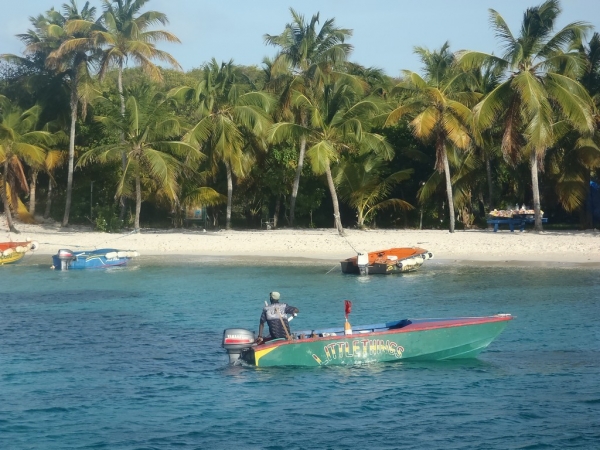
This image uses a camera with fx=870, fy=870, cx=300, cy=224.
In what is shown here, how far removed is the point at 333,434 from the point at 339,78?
1256 inches

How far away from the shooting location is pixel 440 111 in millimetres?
39312

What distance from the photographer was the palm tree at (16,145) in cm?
4216

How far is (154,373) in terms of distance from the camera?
705 inches

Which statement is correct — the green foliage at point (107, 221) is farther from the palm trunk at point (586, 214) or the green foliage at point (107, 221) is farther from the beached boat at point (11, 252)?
the palm trunk at point (586, 214)

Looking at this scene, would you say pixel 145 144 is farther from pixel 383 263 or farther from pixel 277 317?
pixel 277 317

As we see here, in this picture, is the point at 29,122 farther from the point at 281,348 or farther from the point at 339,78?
the point at 281,348

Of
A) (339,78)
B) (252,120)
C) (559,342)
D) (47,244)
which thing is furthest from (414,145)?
(559,342)

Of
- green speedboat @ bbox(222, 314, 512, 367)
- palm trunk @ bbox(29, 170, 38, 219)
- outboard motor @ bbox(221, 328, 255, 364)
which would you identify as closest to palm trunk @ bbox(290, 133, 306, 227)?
palm trunk @ bbox(29, 170, 38, 219)

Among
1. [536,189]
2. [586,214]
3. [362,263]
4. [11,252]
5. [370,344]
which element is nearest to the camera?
[370,344]

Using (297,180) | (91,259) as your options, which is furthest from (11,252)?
(297,180)

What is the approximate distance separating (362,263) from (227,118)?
14.4 metres

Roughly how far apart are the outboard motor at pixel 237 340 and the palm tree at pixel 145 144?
2369 centimetres

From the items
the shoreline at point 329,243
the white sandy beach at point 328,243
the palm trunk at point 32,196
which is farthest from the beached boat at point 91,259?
the palm trunk at point 32,196

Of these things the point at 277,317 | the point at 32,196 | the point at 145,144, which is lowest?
the point at 277,317
